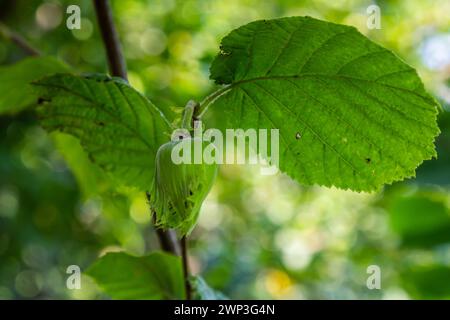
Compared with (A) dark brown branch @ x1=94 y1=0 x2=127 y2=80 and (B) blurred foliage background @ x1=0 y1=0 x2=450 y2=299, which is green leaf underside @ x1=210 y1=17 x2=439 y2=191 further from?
(B) blurred foliage background @ x1=0 y1=0 x2=450 y2=299

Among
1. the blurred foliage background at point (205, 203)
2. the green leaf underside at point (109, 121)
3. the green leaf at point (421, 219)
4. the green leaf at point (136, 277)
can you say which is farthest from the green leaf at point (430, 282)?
the green leaf underside at point (109, 121)

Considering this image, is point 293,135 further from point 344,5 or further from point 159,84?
point 344,5

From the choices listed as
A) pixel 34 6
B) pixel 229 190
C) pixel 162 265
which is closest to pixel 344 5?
pixel 229 190

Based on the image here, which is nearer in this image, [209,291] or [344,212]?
[209,291]

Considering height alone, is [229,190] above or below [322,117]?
above

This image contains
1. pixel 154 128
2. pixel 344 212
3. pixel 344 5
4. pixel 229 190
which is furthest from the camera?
pixel 344 212

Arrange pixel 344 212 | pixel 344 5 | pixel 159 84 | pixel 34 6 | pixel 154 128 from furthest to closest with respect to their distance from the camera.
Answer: pixel 344 212
pixel 344 5
pixel 34 6
pixel 159 84
pixel 154 128

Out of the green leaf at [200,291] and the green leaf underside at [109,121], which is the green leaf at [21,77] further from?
the green leaf at [200,291]
